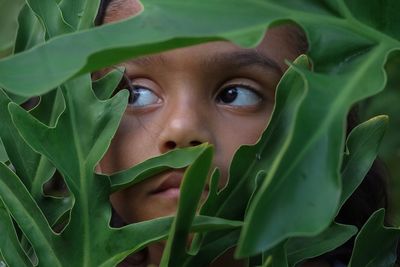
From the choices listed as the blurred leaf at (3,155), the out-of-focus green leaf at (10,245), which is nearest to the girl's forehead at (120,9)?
the blurred leaf at (3,155)

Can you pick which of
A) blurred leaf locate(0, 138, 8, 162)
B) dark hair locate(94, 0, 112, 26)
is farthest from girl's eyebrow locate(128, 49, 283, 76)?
blurred leaf locate(0, 138, 8, 162)

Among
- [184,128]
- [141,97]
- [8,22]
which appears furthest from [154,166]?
[8,22]

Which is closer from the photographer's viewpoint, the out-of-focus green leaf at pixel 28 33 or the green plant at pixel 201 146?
the green plant at pixel 201 146

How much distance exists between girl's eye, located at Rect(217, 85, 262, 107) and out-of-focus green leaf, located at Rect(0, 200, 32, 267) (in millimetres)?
318

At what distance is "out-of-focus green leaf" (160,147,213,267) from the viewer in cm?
79

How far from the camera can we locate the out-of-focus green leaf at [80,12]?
42.8 inches

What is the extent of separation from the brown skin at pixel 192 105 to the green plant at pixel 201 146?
70 millimetres

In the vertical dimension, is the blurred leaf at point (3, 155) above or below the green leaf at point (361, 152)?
below

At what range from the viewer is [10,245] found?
100 centimetres

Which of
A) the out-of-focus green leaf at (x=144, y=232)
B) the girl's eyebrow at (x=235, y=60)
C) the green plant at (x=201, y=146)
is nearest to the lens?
the green plant at (x=201, y=146)

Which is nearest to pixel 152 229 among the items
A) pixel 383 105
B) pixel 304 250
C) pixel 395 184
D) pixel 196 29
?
pixel 304 250

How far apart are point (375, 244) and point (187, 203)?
31cm

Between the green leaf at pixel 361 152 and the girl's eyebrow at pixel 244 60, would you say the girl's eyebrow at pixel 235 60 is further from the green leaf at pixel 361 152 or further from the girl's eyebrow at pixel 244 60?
the green leaf at pixel 361 152

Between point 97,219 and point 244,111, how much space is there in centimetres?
27
